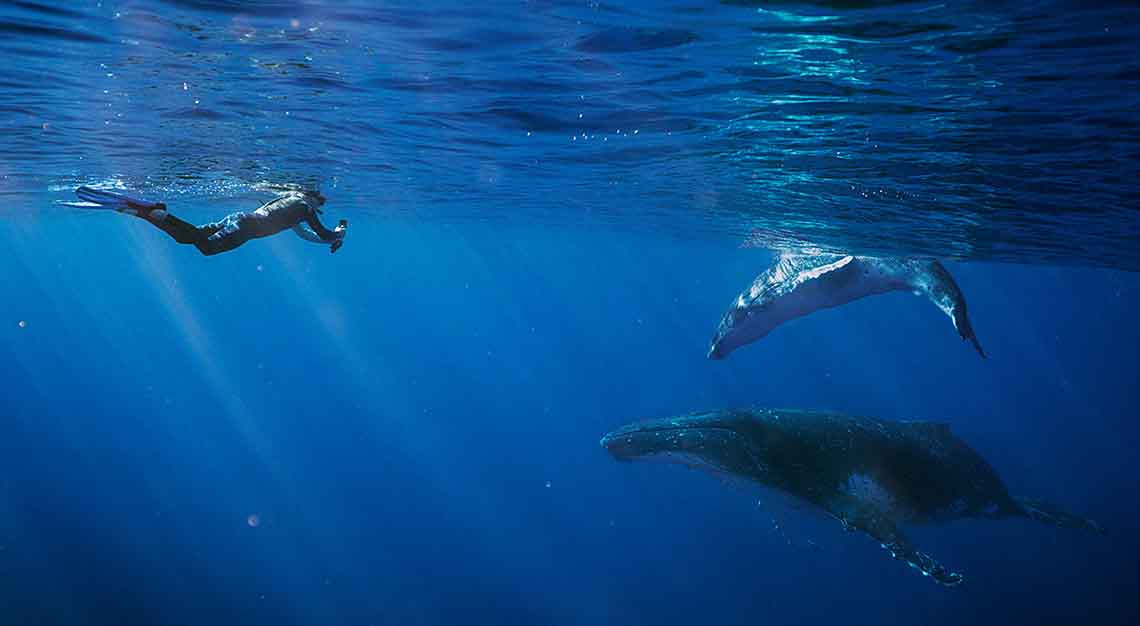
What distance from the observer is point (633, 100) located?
33.0 ft

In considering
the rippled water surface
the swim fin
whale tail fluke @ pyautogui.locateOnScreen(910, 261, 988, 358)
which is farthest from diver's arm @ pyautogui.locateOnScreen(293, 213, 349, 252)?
whale tail fluke @ pyautogui.locateOnScreen(910, 261, 988, 358)

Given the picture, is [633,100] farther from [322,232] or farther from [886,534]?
[886,534]

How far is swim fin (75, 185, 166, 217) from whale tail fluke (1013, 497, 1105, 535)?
11780 millimetres

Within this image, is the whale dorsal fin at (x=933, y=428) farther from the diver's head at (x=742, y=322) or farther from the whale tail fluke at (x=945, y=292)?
the diver's head at (x=742, y=322)

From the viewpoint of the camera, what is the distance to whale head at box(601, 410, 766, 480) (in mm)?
8391

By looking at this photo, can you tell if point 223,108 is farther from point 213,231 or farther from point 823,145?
point 823,145

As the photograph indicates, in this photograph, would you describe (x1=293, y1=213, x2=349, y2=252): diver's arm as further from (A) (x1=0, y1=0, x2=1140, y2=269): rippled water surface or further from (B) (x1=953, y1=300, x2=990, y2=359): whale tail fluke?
(B) (x1=953, y1=300, x2=990, y2=359): whale tail fluke

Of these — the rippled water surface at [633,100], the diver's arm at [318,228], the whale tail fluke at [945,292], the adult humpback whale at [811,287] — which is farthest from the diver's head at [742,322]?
the diver's arm at [318,228]

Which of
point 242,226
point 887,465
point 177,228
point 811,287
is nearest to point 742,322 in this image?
point 811,287

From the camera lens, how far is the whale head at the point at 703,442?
8.39m

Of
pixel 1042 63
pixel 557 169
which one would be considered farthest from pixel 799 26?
pixel 557 169

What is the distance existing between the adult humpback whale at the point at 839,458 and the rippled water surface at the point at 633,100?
14.2 feet

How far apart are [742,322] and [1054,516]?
18.2 ft

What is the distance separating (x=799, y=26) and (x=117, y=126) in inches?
521
